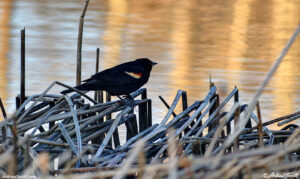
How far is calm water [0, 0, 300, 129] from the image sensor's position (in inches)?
281

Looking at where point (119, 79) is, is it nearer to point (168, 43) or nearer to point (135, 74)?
point (135, 74)

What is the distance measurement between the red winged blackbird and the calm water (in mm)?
983

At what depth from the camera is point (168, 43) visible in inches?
383

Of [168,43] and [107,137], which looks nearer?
[107,137]

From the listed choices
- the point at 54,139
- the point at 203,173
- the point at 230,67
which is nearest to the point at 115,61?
the point at 230,67

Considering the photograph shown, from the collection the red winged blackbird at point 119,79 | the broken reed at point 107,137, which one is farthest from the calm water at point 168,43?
the broken reed at point 107,137

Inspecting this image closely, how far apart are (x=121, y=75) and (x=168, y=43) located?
5027 mm

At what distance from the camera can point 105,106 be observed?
4.16 meters

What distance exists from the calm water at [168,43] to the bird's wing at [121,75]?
983 millimetres

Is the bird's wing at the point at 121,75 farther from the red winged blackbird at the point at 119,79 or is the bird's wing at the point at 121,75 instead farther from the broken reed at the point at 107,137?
the broken reed at the point at 107,137

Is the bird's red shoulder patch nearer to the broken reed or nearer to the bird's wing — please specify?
the bird's wing

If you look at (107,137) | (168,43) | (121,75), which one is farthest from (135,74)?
(168,43)

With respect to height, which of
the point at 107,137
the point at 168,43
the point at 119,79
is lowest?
the point at 107,137

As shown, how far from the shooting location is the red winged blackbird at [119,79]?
4547 mm
